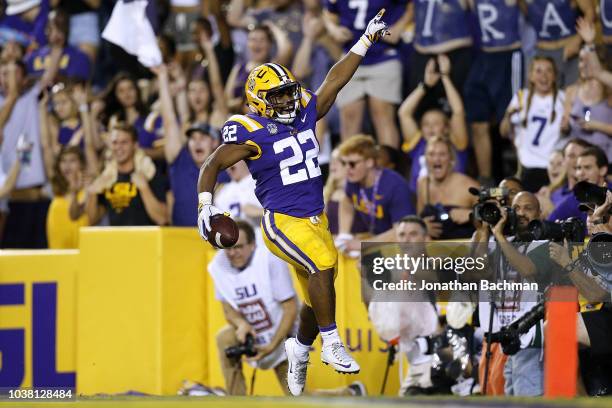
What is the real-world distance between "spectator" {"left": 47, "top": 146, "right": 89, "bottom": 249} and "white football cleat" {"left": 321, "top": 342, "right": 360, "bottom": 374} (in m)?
5.26

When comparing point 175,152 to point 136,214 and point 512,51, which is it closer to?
point 136,214

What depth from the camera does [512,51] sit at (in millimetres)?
11469

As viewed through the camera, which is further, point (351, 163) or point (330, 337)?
point (351, 163)

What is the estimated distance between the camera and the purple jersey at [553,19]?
1119 centimetres

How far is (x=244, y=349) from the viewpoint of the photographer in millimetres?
10016

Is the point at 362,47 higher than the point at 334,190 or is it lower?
higher

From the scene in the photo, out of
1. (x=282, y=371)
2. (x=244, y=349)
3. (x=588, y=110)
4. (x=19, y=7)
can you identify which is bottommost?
(x=282, y=371)

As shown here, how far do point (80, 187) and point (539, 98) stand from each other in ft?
15.9

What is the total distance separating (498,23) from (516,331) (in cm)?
393

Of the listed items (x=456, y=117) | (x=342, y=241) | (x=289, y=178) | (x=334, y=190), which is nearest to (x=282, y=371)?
(x=342, y=241)

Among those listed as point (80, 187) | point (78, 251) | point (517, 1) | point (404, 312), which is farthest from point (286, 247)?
point (80, 187)

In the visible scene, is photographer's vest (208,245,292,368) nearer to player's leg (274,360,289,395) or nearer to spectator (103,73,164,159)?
player's leg (274,360,289,395)

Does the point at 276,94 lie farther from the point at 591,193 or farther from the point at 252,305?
the point at 252,305

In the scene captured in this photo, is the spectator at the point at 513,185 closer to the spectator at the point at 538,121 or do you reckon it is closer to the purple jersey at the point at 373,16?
the spectator at the point at 538,121
